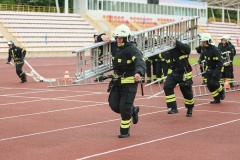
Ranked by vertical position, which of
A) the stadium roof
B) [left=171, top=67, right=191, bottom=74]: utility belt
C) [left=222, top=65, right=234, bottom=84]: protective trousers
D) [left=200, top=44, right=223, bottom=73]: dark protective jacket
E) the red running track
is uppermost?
the stadium roof

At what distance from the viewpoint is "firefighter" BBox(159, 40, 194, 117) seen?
474 inches

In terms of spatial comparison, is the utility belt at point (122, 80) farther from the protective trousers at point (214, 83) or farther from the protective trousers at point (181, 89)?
the protective trousers at point (214, 83)

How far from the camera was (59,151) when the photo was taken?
8055 millimetres

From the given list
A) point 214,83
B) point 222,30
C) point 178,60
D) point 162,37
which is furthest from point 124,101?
point 222,30

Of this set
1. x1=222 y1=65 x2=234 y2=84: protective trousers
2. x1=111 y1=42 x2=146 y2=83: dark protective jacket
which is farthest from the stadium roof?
x1=111 y1=42 x2=146 y2=83: dark protective jacket

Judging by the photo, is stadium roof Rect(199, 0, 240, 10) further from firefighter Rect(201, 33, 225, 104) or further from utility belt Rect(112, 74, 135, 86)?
utility belt Rect(112, 74, 135, 86)

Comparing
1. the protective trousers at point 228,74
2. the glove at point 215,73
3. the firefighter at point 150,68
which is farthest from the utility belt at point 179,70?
the firefighter at point 150,68

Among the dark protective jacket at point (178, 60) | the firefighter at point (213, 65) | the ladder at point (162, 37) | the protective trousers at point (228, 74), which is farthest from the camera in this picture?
the protective trousers at point (228, 74)

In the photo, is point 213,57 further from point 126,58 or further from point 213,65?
point 126,58

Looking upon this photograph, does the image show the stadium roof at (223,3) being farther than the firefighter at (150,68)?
Yes

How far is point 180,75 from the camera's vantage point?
12.1m

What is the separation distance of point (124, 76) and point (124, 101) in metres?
0.44

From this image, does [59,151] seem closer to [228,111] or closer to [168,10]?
[228,111]

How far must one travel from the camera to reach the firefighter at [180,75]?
39.5 ft
